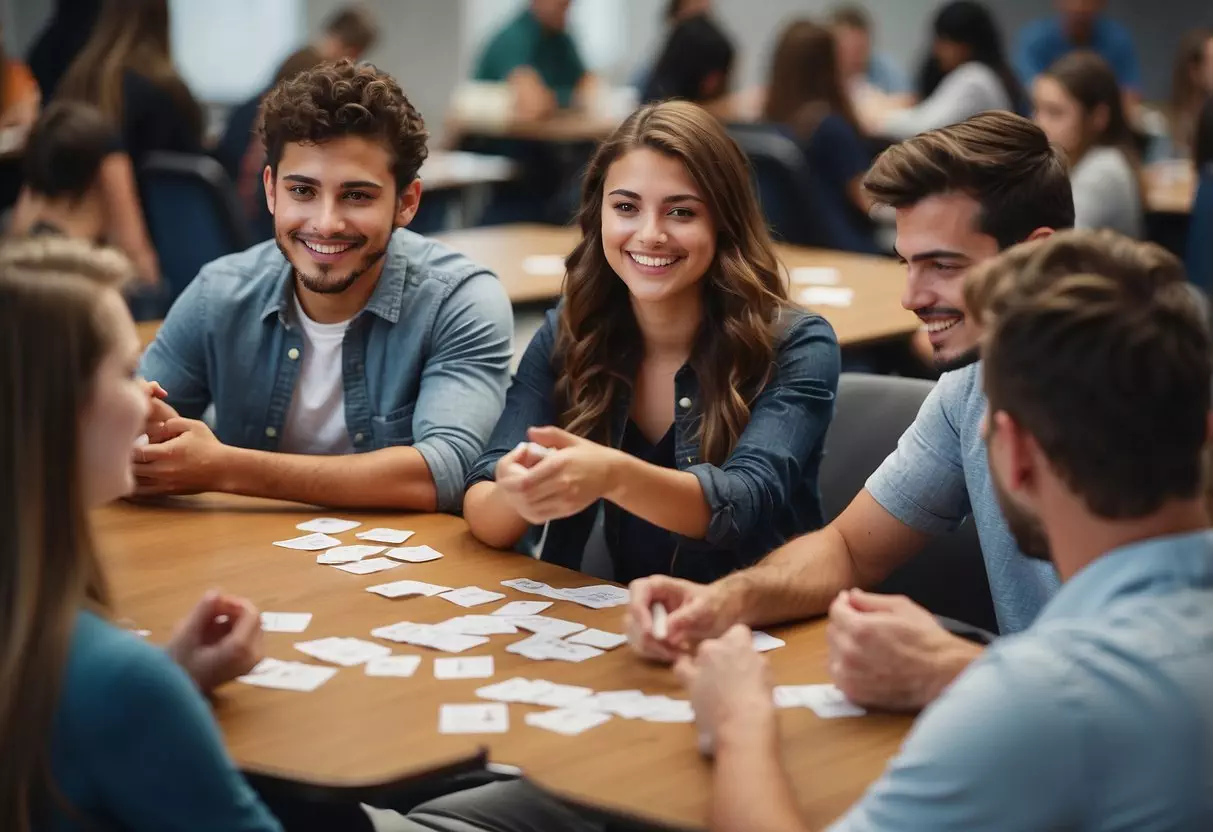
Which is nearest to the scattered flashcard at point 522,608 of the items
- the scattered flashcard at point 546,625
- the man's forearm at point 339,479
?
the scattered flashcard at point 546,625

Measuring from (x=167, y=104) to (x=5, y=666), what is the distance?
4767 millimetres

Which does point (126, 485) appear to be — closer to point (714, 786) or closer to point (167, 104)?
point (714, 786)

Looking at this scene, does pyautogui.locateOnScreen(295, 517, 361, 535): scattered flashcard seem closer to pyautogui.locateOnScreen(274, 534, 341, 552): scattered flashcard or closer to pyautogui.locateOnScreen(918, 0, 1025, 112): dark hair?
pyautogui.locateOnScreen(274, 534, 341, 552): scattered flashcard

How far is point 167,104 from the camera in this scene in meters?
5.70

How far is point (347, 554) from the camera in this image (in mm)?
2186

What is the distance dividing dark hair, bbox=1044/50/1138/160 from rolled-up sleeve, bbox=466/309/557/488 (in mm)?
3144

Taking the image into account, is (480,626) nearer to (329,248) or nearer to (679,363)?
(679,363)

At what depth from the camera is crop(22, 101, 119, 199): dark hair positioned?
4988mm

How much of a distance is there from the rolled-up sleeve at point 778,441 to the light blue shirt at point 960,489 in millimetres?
180

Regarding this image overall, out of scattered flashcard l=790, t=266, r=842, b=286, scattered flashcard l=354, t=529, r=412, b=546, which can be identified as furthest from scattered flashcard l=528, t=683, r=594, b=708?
scattered flashcard l=790, t=266, r=842, b=286

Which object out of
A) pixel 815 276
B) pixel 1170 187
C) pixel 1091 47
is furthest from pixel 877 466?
pixel 1091 47

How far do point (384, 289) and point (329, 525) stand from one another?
541mm

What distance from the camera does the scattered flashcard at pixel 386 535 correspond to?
2.26 meters

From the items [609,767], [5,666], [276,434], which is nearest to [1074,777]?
[609,767]
